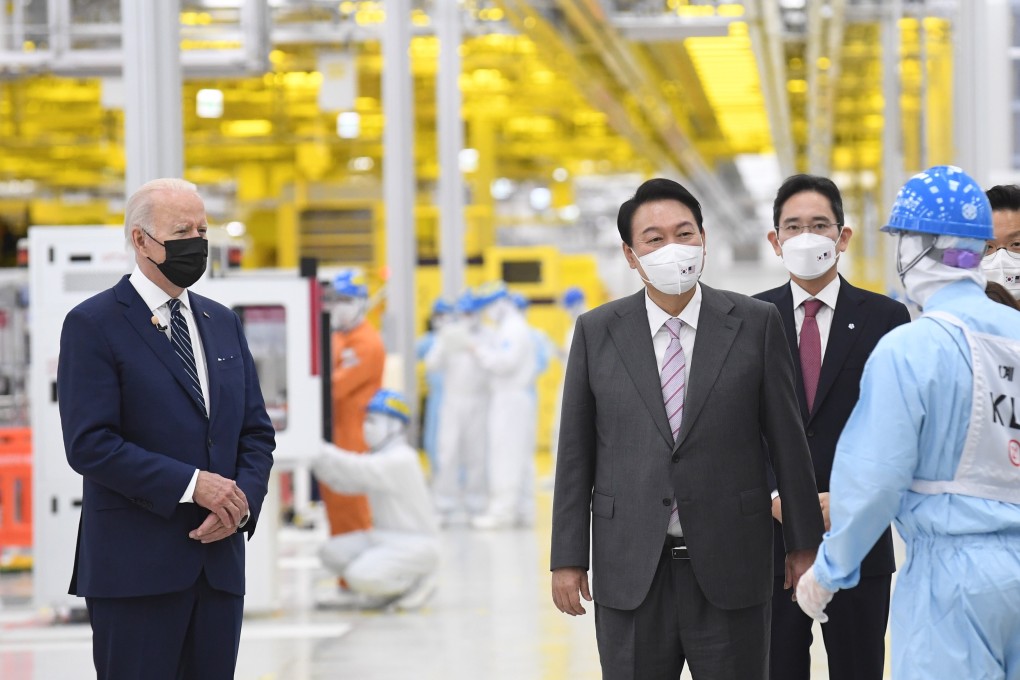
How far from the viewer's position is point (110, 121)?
842 inches

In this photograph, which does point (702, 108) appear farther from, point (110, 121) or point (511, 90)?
point (110, 121)

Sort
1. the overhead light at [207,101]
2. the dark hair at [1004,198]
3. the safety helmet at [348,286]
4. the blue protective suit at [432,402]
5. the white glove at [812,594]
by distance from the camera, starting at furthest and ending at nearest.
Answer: the overhead light at [207,101]
the blue protective suit at [432,402]
the safety helmet at [348,286]
the dark hair at [1004,198]
the white glove at [812,594]

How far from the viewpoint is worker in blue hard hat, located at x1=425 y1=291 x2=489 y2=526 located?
472 inches

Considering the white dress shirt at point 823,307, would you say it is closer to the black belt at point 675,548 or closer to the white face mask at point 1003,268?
the white face mask at point 1003,268

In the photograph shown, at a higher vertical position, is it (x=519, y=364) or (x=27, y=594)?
(x=519, y=364)

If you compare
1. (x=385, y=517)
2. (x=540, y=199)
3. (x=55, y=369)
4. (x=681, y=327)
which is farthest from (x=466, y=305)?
(x=540, y=199)

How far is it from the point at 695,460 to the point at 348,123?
62.1ft

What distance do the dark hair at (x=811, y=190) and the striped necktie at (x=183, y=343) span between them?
61.2 inches

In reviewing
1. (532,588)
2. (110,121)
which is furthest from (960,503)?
(110,121)

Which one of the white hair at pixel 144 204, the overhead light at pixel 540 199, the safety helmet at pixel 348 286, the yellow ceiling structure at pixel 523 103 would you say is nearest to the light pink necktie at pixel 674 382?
the white hair at pixel 144 204

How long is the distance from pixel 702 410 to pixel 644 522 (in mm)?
270

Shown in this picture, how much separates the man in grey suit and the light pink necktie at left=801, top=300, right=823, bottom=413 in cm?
55

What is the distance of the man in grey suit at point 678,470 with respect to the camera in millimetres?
3186

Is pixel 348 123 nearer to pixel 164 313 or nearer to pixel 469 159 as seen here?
pixel 469 159
